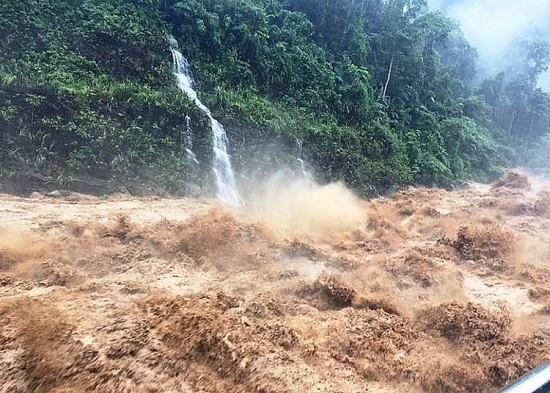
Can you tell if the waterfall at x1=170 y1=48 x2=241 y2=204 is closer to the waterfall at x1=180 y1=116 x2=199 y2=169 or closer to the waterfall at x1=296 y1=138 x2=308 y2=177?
the waterfall at x1=180 y1=116 x2=199 y2=169

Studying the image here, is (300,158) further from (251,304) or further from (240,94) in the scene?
(251,304)

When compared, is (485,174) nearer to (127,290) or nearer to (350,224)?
(350,224)

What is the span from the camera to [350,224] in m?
11.8

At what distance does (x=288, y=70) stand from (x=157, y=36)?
634cm

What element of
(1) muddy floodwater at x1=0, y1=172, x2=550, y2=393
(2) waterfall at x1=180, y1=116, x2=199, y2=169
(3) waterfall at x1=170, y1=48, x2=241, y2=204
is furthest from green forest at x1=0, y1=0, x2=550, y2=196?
(1) muddy floodwater at x1=0, y1=172, x2=550, y2=393

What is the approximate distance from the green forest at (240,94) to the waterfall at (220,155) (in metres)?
0.39

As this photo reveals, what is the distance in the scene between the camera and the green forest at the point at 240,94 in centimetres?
1215

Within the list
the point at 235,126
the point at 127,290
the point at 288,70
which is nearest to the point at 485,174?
the point at 288,70

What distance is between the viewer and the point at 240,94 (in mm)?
17250

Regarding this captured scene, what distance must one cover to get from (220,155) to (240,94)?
152 inches

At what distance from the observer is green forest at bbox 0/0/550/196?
39.9 feet

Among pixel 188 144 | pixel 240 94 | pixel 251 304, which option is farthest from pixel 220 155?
pixel 251 304

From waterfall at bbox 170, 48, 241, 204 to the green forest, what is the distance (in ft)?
1.27

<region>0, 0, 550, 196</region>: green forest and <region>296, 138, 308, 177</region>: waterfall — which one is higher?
<region>0, 0, 550, 196</region>: green forest
